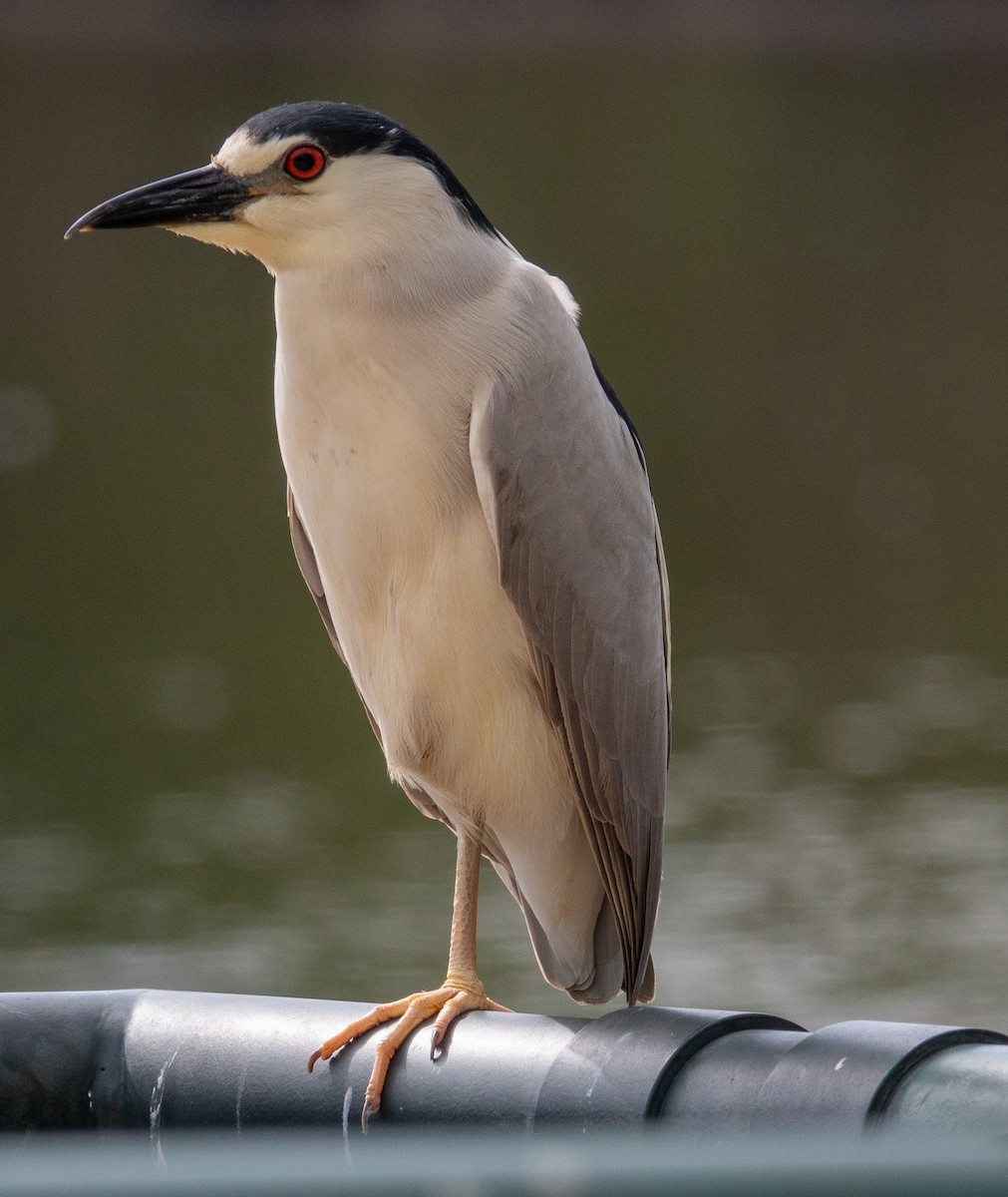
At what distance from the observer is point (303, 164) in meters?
2.58

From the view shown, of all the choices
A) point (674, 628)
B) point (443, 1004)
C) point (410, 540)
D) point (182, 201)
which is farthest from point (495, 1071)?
point (674, 628)

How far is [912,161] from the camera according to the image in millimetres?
26141

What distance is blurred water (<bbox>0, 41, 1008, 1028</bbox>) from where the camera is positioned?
6410 mm

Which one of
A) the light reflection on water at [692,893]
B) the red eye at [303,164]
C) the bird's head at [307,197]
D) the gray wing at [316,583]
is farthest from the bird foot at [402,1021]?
the light reflection on water at [692,893]

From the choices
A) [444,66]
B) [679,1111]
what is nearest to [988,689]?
[679,1111]

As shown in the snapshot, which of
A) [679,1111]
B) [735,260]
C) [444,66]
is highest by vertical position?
[444,66]

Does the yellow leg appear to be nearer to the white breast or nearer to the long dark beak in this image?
the white breast

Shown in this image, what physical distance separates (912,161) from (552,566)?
2483cm

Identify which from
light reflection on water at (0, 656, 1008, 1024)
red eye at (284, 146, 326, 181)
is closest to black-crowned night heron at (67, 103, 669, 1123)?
red eye at (284, 146, 326, 181)

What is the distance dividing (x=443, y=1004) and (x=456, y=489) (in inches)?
26.4

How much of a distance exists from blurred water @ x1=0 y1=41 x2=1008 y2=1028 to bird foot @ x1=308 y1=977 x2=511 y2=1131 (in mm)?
3371

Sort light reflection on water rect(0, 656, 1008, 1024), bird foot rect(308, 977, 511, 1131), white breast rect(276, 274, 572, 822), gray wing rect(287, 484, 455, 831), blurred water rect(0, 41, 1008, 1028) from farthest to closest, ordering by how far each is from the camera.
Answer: blurred water rect(0, 41, 1008, 1028) → light reflection on water rect(0, 656, 1008, 1024) → gray wing rect(287, 484, 455, 831) → white breast rect(276, 274, 572, 822) → bird foot rect(308, 977, 511, 1131)

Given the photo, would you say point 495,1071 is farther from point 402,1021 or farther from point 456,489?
point 456,489

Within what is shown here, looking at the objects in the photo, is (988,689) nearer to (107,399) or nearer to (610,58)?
(107,399)
